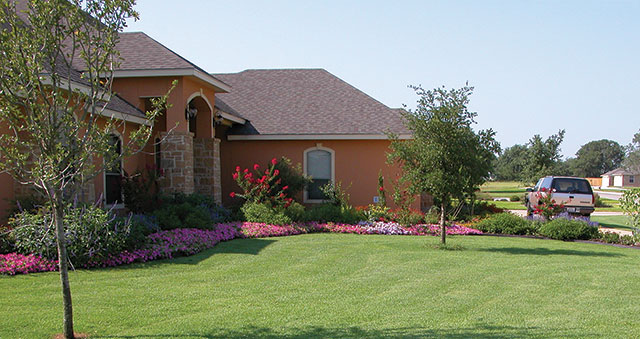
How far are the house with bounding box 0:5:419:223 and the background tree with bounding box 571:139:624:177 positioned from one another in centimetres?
10092

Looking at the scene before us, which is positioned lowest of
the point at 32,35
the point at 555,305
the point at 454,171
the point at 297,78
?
the point at 555,305

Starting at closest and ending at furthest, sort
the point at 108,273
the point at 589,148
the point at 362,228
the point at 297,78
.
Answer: the point at 108,273 → the point at 362,228 → the point at 297,78 → the point at 589,148

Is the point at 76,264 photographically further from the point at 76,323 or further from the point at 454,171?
the point at 454,171

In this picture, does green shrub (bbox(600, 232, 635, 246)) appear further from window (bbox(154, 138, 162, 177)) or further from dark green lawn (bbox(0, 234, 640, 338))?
window (bbox(154, 138, 162, 177))

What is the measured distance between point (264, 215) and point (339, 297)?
7799mm

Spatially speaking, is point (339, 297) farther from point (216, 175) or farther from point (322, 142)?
point (322, 142)

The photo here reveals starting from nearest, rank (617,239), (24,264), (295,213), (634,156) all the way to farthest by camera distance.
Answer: (24,264), (617,239), (295,213), (634,156)

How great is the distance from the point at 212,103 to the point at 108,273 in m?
8.79

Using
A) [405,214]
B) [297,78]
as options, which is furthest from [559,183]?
[297,78]

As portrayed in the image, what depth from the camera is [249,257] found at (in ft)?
33.8

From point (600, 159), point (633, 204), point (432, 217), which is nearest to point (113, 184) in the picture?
point (432, 217)

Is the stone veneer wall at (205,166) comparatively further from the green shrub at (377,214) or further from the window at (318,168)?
the green shrub at (377,214)

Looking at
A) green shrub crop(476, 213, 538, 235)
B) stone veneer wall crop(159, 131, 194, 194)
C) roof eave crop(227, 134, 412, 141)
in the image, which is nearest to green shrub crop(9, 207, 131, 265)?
stone veneer wall crop(159, 131, 194, 194)

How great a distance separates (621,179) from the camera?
8750 cm
